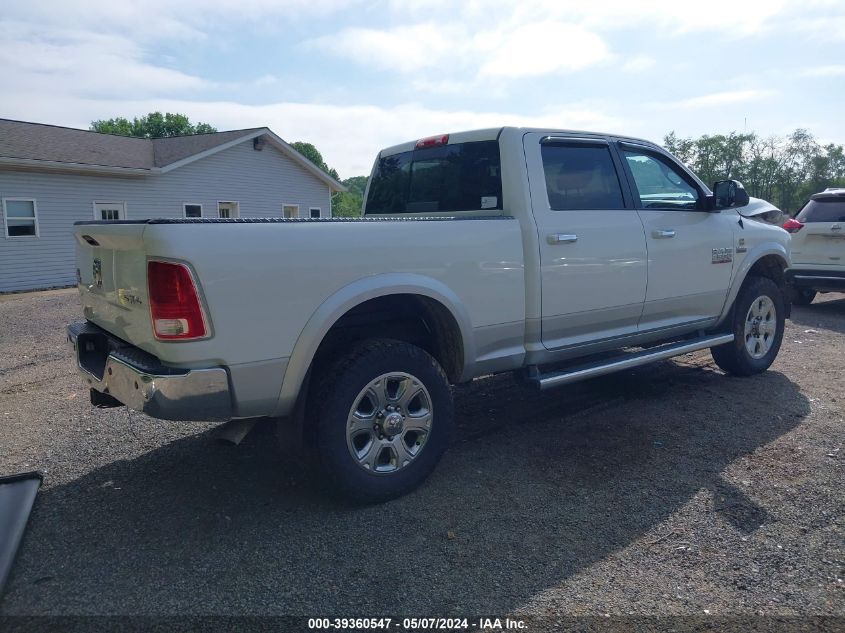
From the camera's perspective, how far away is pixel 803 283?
30.8 feet

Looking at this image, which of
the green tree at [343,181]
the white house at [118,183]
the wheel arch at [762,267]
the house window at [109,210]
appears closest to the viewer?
the wheel arch at [762,267]

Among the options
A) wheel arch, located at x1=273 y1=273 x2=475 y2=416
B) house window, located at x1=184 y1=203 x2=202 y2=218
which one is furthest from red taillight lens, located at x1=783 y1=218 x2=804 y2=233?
house window, located at x1=184 y1=203 x2=202 y2=218

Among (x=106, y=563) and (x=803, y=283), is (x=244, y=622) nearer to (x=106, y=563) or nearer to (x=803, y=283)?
(x=106, y=563)

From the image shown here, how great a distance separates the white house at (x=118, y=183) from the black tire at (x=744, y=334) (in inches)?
516

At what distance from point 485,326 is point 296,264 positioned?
129 cm

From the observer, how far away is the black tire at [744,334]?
5656 millimetres

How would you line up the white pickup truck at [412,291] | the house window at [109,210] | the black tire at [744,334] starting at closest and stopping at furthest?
the white pickup truck at [412,291] → the black tire at [744,334] → the house window at [109,210]

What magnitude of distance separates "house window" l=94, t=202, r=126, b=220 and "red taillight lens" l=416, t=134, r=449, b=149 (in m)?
14.4

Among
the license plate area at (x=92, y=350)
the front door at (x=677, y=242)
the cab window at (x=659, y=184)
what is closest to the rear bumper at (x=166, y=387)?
the license plate area at (x=92, y=350)

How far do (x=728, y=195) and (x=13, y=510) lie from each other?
5.35 m

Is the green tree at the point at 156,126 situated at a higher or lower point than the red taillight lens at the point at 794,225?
higher

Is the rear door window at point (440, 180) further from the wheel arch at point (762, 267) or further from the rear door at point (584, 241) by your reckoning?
the wheel arch at point (762, 267)

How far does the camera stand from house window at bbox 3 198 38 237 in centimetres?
1508

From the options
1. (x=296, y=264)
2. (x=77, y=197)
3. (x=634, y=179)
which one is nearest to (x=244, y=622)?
(x=296, y=264)
